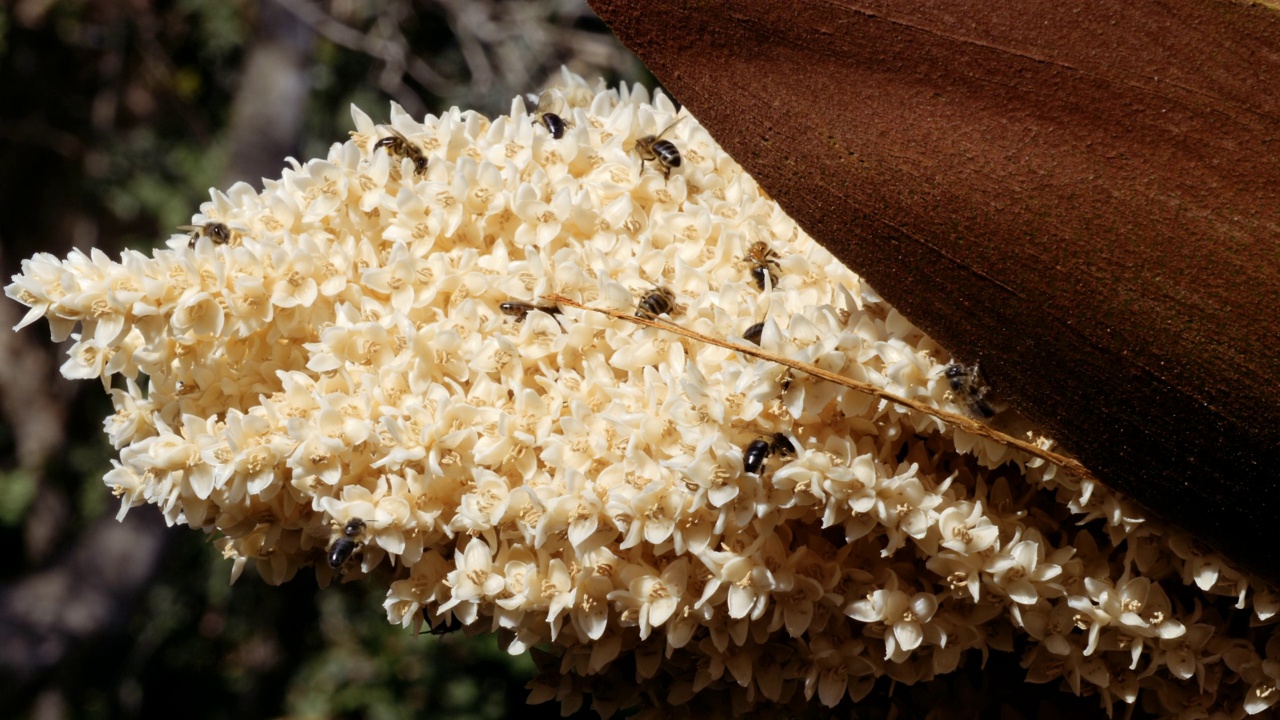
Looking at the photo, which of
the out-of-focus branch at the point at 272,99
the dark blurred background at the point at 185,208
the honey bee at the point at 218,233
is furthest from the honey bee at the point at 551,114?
the dark blurred background at the point at 185,208

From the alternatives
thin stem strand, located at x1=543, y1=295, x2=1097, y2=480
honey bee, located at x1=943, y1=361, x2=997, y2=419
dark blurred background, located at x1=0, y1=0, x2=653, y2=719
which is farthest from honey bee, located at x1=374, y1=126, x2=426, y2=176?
dark blurred background, located at x1=0, y1=0, x2=653, y2=719

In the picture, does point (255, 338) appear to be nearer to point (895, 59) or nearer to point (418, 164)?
point (418, 164)

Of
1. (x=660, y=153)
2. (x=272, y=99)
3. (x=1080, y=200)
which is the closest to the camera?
(x=1080, y=200)

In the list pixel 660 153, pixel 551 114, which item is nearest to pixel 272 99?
pixel 551 114

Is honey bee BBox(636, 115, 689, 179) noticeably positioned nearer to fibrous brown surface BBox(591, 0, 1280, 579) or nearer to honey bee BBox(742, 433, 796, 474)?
fibrous brown surface BBox(591, 0, 1280, 579)

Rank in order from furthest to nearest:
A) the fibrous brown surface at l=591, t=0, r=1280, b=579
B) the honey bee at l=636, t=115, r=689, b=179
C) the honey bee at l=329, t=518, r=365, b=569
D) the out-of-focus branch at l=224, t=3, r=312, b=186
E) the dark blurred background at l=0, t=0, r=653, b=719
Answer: the dark blurred background at l=0, t=0, r=653, b=719 → the out-of-focus branch at l=224, t=3, r=312, b=186 → the honey bee at l=636, t=115, r=689, b=179 → the honey bee at l=329, t=518, r=365, b=569 → the fibrous brown surface at l=591, t=0, r=1280, b=579

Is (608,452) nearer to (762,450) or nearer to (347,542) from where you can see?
(762,450)

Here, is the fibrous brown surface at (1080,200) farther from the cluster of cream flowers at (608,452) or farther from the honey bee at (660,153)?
the honey bee at (660,153)
